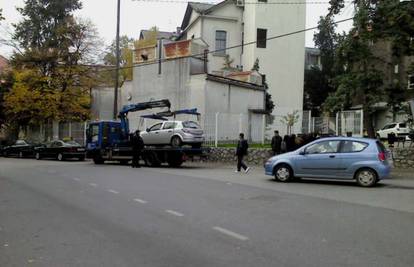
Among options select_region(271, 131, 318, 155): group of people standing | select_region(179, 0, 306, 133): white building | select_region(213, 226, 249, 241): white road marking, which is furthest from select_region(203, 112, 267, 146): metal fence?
select_region(213, 226, 249, 241): white road marking

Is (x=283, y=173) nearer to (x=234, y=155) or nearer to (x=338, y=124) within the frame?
(x=234, y=155)

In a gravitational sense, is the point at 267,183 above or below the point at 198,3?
below

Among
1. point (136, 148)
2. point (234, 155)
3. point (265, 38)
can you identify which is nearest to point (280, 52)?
point (265, 38)

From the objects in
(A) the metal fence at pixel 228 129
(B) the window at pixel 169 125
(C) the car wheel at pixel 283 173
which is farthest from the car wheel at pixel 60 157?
(C) the car wheel at pixel 283 173

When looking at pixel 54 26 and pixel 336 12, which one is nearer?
pixel 336 12

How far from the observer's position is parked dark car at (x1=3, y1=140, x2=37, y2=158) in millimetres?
37656

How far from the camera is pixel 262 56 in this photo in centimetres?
4425

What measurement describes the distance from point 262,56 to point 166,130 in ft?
72.1

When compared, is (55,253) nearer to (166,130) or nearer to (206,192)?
(206,192)

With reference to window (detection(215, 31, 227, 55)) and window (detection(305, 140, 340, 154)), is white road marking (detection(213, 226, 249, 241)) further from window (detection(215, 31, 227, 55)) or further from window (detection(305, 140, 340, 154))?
window (detection(215, 31, 227, 55))

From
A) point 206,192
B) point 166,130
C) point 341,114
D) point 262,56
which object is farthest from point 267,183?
point 262,56

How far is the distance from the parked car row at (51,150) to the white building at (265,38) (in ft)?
51.8

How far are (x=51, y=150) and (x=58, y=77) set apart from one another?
10672 millimetres

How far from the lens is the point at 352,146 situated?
619 inches
